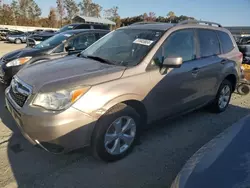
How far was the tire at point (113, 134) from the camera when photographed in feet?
8.85

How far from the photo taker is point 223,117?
4.66 metres

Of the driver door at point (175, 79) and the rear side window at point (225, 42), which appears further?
the rear side window at point (225, 42)

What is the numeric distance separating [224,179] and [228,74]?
138 inches

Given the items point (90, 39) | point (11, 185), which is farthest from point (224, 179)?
point (90, 39)

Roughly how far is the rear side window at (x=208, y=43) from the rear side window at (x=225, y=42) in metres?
0.17

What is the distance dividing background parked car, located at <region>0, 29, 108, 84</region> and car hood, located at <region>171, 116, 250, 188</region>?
15.7ft

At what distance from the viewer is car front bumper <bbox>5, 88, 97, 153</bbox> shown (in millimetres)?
2445

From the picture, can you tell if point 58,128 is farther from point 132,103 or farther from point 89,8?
point 89,8

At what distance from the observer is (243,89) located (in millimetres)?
6430

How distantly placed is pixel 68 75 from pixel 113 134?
0.90 metres

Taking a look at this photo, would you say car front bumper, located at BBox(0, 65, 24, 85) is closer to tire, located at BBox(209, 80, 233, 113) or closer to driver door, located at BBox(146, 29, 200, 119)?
driver door, located at BBox(146, 29, 200, 119)

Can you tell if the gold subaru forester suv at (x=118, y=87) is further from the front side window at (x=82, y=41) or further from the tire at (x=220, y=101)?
the front side window at (x=82, y=41)

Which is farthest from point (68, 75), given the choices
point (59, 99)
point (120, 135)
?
point (120, 135)

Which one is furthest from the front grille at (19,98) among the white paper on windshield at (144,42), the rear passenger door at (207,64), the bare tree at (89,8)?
the bare tree at (89,8)
